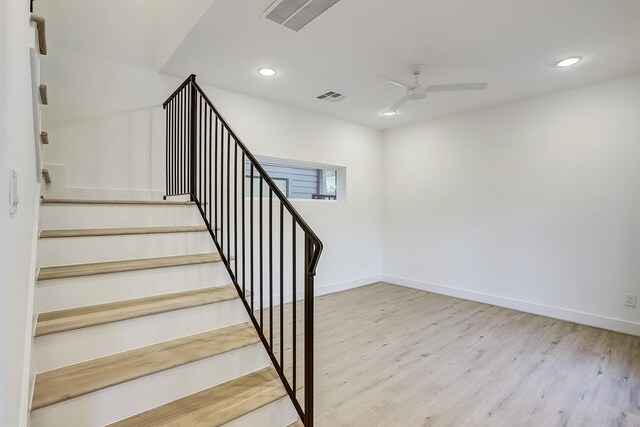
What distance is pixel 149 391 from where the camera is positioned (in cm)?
154

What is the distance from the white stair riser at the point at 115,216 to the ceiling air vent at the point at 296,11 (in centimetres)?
165

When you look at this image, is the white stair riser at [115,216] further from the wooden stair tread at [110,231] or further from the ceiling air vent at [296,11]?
the ceiling air vent at [296,11]

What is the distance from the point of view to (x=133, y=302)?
74.0 inches

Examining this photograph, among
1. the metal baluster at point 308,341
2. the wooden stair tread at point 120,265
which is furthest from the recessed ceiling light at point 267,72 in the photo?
the metal baluster at point 308,341

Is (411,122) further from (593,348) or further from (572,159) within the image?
(593,348)

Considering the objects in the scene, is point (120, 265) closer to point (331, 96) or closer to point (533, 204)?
point (331, 96)

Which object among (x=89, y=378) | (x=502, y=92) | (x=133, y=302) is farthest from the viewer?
(x=502, y=92)

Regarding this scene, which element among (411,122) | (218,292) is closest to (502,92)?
(411,122)

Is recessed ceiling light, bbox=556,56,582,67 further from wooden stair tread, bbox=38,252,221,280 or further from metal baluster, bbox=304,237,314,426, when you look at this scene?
wooden stair tread, bbox=38,252,221,280

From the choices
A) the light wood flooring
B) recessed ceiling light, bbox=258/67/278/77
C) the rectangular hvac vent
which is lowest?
the light wood flooring

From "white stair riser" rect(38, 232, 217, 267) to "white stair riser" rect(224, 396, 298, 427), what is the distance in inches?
47.3

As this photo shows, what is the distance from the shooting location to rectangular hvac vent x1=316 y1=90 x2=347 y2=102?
3973 millimetres

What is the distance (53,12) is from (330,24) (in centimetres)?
234

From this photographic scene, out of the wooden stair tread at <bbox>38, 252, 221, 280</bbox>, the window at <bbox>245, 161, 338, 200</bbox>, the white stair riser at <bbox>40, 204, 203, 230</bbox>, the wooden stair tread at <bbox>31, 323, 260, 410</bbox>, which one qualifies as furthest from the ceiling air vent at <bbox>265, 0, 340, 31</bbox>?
the window at <bbox>245, 161, 338, 200</bbox>
